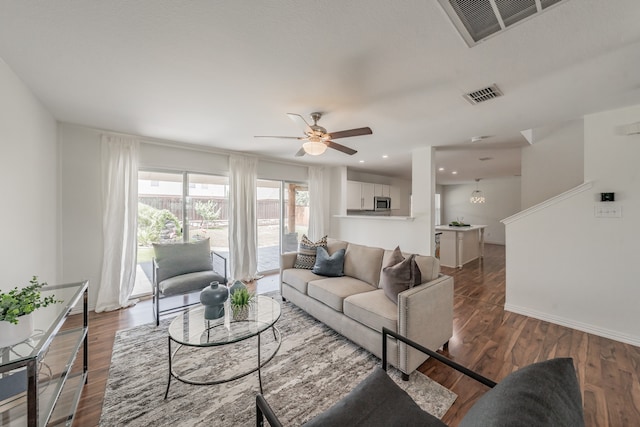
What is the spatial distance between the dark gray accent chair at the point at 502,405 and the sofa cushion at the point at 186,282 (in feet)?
7.71

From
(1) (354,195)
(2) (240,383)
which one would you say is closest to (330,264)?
(2) (240,383)

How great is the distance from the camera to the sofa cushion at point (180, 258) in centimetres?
307

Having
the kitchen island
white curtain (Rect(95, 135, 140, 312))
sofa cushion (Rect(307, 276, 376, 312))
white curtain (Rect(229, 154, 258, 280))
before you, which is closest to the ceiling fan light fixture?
sofa cushion (Rect(307, 276, 376, 312))

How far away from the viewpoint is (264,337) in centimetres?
246

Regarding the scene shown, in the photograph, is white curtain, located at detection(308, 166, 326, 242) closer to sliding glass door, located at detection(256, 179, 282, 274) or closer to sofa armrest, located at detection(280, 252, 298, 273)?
sliding glass door, located at detection(256, 179, 282, 274)

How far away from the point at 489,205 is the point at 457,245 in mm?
4753

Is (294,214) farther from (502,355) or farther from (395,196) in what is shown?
(502,355)

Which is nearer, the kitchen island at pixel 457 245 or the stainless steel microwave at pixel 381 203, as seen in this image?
the kitchen island at pixel 457 245

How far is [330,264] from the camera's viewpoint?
3.01m

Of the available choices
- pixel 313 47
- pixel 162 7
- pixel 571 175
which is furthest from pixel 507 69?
pixel 571 175

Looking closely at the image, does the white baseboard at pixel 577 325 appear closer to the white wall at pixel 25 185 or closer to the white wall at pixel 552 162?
the white wall at pixel 552 162

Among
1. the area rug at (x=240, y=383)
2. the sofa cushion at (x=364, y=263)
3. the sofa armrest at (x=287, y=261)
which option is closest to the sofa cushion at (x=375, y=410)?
the area rug at (x=240, y=383)

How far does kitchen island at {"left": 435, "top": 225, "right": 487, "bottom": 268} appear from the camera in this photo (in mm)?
5305

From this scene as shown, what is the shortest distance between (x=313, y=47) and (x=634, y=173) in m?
3.48
